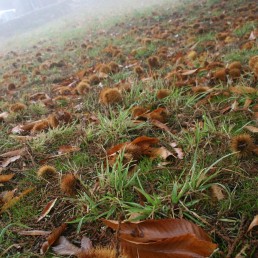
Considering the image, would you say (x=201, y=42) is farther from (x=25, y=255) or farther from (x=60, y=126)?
(x=25, y=255)

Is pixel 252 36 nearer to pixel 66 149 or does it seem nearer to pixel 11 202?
pixel 66 149

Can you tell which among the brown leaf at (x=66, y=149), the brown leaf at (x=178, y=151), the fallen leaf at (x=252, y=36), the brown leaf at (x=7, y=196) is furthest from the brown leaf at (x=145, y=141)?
the fallen leaf at (x=252, y=36)

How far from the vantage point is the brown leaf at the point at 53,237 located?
57.8 inches

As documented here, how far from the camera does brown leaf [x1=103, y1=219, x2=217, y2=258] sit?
1.17m

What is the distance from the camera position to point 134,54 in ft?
17.7

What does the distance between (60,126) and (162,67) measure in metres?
1.87

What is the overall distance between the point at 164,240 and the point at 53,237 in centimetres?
59

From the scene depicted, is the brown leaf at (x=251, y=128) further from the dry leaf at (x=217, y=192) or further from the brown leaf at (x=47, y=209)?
the brown leaf at (x=47, y=209)

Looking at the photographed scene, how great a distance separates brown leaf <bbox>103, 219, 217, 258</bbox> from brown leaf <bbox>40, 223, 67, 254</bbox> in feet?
1.09

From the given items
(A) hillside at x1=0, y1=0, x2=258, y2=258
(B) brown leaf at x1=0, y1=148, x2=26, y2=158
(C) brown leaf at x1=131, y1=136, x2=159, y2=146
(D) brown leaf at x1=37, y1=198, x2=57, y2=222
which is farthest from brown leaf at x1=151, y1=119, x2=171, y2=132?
(B) brown leaf at x1=0, y1=148, x2=26, y2=158

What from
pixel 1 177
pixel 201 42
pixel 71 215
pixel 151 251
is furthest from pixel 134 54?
pixel 151 251

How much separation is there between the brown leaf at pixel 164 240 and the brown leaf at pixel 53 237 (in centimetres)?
33

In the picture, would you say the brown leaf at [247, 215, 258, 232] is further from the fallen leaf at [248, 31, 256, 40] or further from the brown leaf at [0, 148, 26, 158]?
the fallen leaf at [248, 31, 256, 40]

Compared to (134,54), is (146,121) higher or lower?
higher
